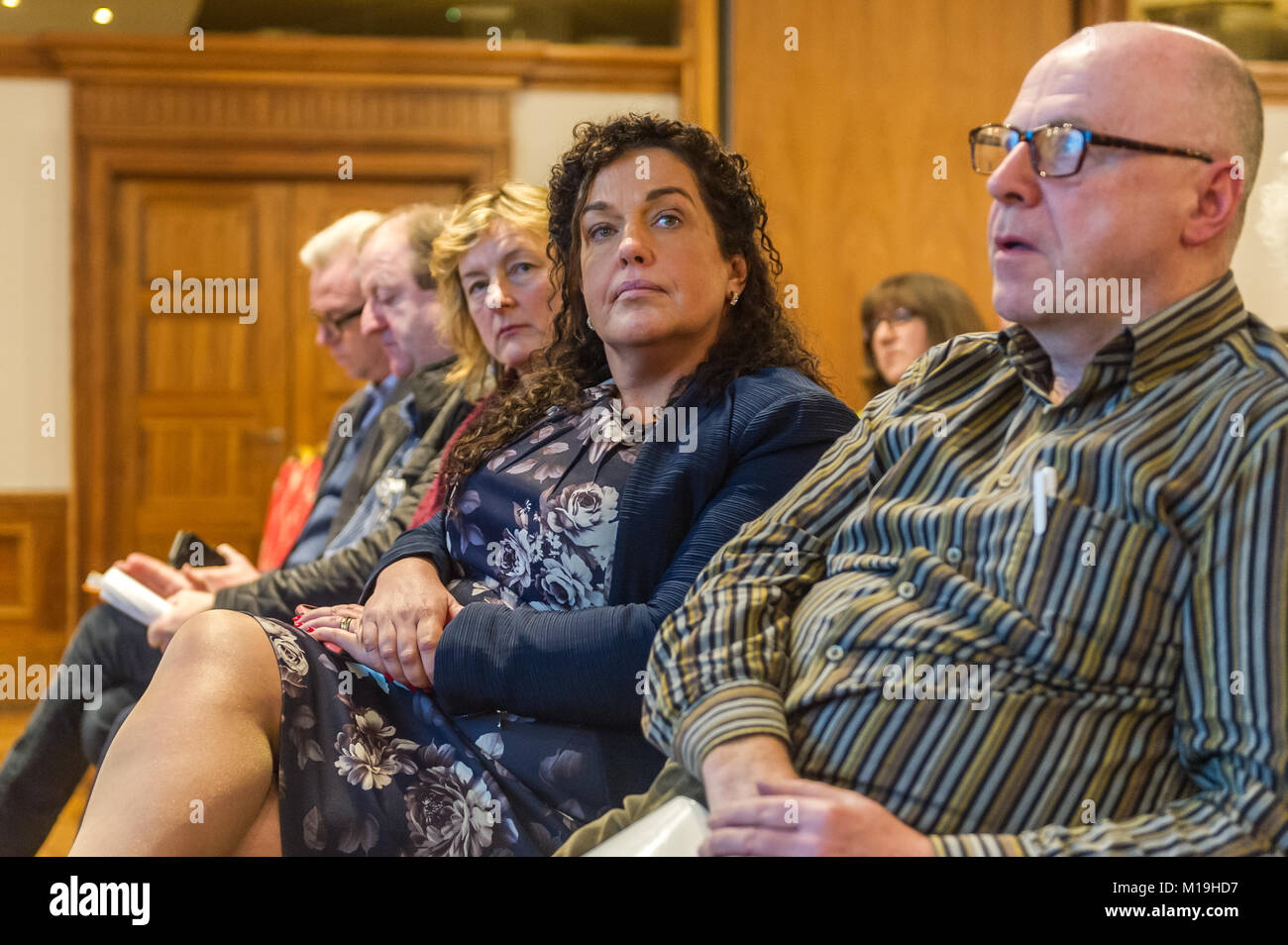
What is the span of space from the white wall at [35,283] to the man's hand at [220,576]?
2.67 meters

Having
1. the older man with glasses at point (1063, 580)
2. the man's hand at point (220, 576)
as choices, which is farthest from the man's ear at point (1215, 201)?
the man's hand at point (220, 576)

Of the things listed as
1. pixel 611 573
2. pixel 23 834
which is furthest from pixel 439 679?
pixel 23 834

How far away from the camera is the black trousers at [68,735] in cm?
204

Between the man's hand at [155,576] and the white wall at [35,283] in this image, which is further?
the white wall at [35,283]

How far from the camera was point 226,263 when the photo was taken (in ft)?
16.4

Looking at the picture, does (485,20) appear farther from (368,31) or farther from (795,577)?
(795,577)

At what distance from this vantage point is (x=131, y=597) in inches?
84.0

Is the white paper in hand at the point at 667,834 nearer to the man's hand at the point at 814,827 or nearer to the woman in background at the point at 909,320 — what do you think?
the man's hand at the point at 814,827

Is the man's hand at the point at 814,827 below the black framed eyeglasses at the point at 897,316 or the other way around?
below

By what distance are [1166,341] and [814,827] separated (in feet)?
1.60

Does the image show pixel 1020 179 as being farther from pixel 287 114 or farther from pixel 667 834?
pixel 287 114

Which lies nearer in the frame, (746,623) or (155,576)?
(746,623)
